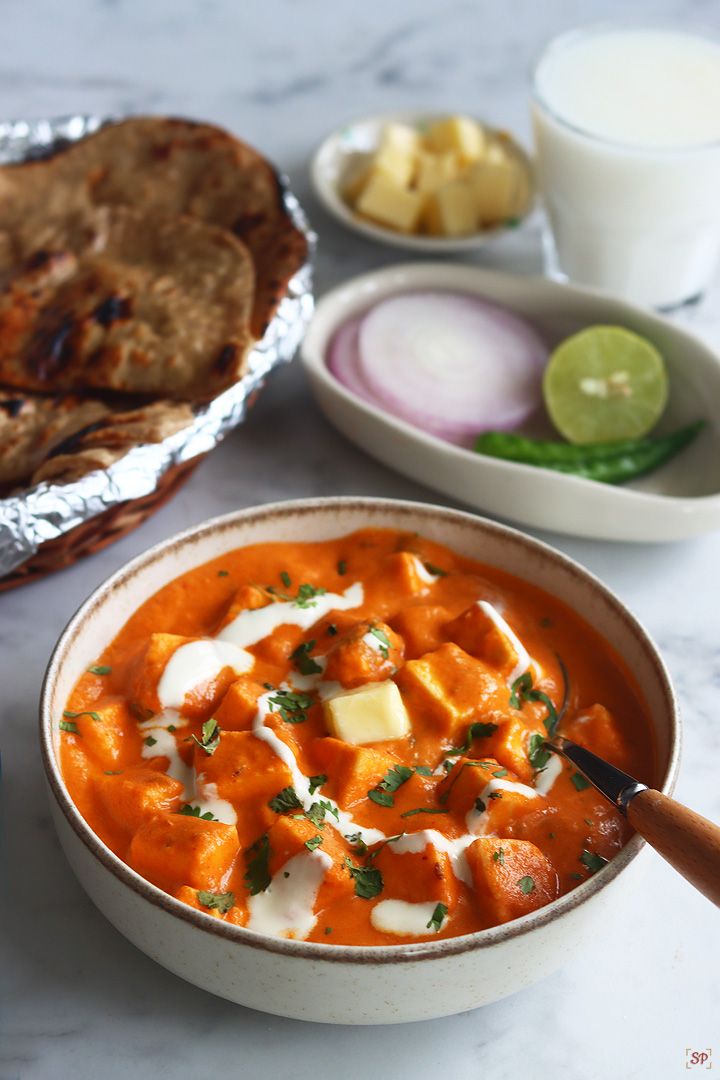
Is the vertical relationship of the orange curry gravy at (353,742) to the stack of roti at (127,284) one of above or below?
below

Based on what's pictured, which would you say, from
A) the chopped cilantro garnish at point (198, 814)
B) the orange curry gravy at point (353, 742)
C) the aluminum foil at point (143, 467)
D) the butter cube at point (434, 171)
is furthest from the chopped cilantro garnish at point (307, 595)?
the butter cube at point (434, 171)

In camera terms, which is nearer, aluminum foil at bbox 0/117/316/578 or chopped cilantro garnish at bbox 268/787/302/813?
chopped cilantro garnish at bbox 268/787/302/813

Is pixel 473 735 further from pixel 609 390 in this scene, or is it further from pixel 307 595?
pixel 609 390

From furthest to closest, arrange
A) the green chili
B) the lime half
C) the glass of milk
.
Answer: the glass of milk
the lime half
the green chili

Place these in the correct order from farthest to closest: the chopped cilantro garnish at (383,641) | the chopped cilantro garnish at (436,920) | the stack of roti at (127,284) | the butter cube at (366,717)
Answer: the stack of roti at (127,284) → the chopped cilantro garnish at (383,641) → the butter cube at (366,717) → the chopped cilantro garnish at (436,920)

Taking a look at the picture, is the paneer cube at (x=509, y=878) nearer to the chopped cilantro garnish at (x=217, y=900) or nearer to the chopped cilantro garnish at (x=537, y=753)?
the chopped cilantro garnish at (x=537, y=753)

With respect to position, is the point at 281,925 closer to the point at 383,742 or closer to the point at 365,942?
the point at 365,942

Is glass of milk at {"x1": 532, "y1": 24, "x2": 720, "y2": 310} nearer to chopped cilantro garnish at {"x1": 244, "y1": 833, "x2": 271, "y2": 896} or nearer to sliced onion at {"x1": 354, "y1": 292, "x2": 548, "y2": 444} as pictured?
sliced onion at {"x1": 354, "y1": 292, "x2": 548, "y2": 444}

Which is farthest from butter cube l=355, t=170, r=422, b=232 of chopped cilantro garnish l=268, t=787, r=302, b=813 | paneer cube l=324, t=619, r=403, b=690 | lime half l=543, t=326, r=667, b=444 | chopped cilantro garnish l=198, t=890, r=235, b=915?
chopped cilantro garnish l=198, t=890, r=235, b=915
